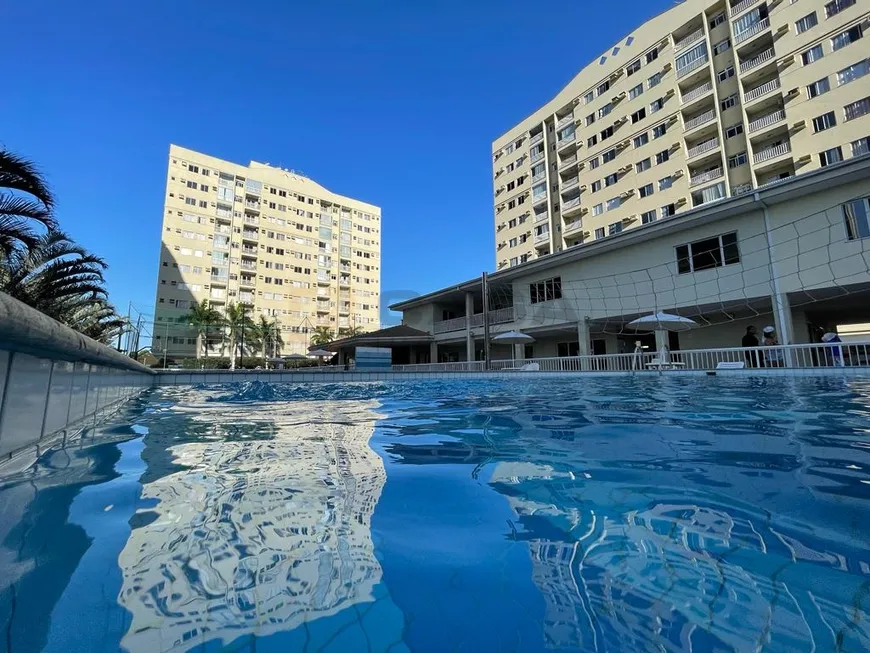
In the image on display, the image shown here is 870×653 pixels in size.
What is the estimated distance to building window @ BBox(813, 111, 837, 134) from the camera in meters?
20.8

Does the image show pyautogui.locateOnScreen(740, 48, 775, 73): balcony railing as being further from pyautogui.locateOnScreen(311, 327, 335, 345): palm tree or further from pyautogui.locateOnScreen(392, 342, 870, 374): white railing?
pyautogui.locateOnScreen(311, 327, 335, 345): palm tree

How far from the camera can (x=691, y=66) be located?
27.0 metres

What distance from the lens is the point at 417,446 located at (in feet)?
9.09

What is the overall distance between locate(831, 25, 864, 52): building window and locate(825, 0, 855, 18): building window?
4.38 feet

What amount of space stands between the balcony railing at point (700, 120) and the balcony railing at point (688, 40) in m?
5.02

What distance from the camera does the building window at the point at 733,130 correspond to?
80.7 ft

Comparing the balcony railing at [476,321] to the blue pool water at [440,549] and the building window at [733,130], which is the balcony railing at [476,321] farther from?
the blue pool water at [440,549]

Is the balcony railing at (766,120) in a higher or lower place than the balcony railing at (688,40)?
lower

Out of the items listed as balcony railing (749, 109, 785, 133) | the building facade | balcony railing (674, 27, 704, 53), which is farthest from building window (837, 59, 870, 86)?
the building facade

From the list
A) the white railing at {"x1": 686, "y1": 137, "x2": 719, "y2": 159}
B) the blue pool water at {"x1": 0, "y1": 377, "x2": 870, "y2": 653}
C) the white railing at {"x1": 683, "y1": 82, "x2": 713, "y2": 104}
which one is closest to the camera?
the blue pool water at {"x1": 0, "y1": 377, "x2": 870, "y2": 653}

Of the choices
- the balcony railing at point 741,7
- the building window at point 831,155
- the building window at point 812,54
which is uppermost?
the balcony railing at point 741,7

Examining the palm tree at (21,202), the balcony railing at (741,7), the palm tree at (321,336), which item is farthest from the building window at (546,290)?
the palm tree at (321,336)

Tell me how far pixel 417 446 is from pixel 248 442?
1157 mm

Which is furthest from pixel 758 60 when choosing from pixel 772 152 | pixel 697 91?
pixel 772 152
